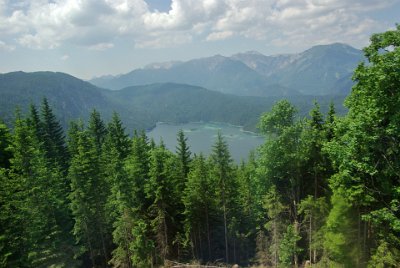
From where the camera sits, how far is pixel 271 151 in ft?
82.4

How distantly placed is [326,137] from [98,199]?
22.2m

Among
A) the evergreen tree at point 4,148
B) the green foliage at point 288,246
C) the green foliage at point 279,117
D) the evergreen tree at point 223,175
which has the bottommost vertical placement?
the green foliage at point 288,246

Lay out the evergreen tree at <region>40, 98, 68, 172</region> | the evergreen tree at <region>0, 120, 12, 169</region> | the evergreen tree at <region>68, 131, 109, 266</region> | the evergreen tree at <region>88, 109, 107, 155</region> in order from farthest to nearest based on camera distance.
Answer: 1. the evergreen tree at <region>88, 109, 107, 155</region>
2. the evergreen tree at <region>40, 98, 68, 172</region>
3. the evergreen tree at <region>0, 120, 12, 169</region>
4. the evergreen tree at <region>68, 131, 109, 266</region>

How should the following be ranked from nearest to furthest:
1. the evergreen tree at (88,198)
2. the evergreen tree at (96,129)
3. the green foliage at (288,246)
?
the green foliage at (288,246)
the evergreen tree at (88,198)
the evergreen tree at (96,129)

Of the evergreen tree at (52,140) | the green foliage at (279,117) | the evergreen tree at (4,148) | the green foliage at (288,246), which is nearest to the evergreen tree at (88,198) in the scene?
the evergreen tree at (4,148)

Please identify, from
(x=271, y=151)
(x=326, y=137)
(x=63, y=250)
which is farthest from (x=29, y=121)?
(x=326, y=137)

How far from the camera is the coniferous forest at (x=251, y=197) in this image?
1370cm

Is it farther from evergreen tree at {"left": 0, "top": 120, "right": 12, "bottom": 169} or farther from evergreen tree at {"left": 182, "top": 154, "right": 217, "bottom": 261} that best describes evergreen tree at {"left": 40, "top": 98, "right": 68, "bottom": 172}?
evergreen tree at {"left": 182, "top": 154, "right": 217, "bottom": 261}

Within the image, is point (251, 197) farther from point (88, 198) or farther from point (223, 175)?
point (88, 198)

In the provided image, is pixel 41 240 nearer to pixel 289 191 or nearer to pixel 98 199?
pixel 98 199

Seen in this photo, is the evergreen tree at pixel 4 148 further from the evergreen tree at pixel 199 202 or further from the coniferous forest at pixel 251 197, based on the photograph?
the evergreen tree at pixel 199 202

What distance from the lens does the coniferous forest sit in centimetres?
1370

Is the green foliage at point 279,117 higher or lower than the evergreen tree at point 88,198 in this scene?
higher

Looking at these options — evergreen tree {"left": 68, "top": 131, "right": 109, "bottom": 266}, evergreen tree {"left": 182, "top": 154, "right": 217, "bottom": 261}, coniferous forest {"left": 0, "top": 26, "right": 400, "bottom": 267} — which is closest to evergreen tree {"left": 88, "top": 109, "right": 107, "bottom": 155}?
coniferous forest {"left": 0, "top": 26, "right": 400, "bottom": 267}
